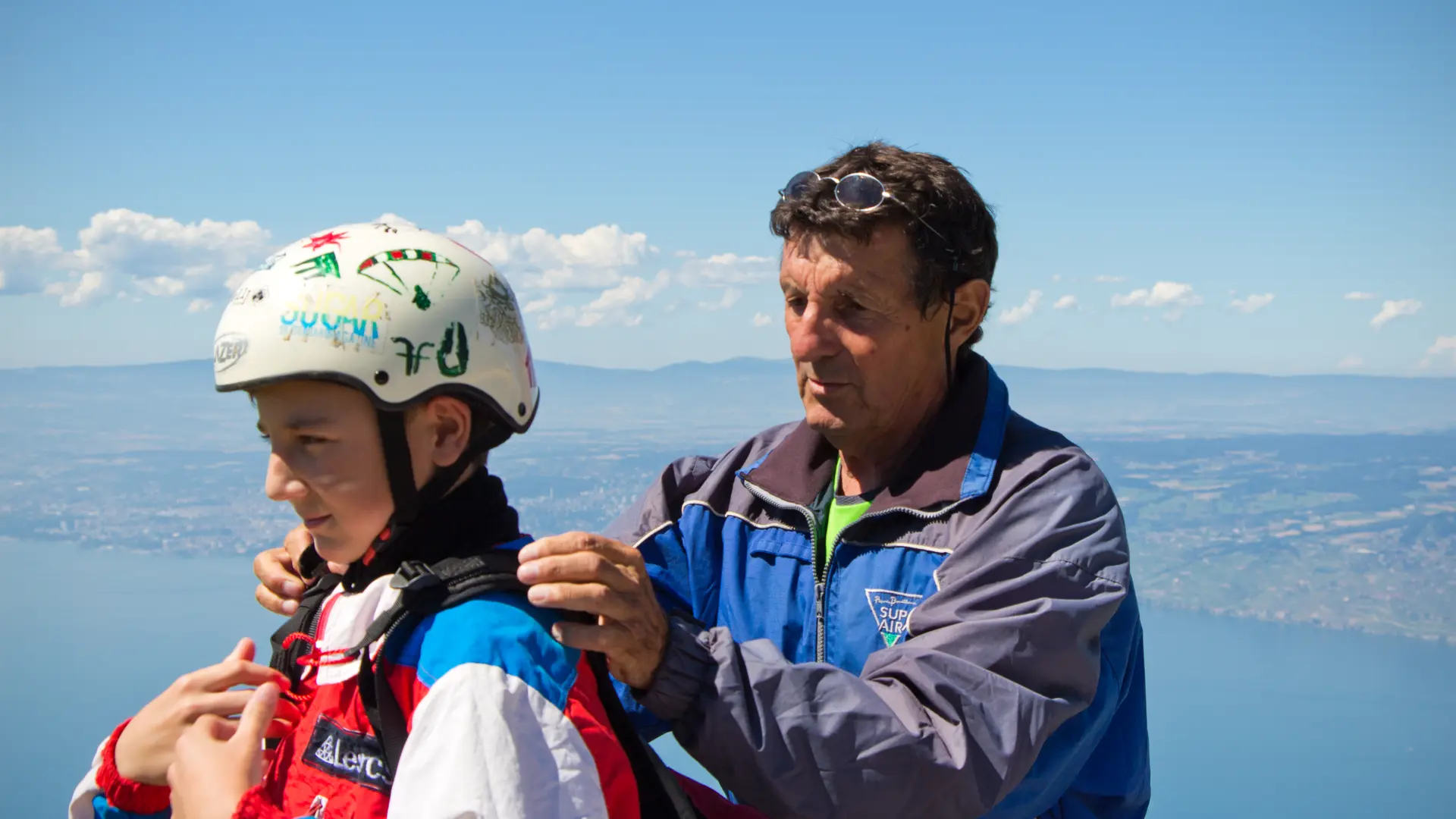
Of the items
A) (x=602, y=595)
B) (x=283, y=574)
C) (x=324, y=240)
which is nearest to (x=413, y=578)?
(x=602, y=595)

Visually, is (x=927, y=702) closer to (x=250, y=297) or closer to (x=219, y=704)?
(x=219, y=704)

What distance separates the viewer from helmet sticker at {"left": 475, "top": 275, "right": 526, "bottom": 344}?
7.52 feet

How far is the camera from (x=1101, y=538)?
8.44 ft

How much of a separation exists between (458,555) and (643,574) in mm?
340

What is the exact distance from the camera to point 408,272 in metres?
2.20

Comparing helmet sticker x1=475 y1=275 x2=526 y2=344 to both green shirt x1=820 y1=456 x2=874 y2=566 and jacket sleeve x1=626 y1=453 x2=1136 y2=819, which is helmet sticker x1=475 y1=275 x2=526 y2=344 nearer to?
jacket sleeve x1=626 y1=453 x2=1136 y2=819

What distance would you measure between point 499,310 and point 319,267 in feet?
1.16

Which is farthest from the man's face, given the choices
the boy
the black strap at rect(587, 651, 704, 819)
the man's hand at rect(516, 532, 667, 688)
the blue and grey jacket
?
the black strap at rect(587, 651, 704, 819)

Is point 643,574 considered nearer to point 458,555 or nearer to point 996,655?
point 458,555

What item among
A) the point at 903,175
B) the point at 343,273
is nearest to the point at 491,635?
the point at 343,273

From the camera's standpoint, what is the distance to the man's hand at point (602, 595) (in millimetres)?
1932

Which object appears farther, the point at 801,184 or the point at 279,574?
the point at 801,184

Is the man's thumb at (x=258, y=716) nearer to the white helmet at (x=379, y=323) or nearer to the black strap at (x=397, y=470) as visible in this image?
the black strap at (x=397, y=470)

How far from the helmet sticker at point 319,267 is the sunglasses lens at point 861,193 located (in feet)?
4.50
